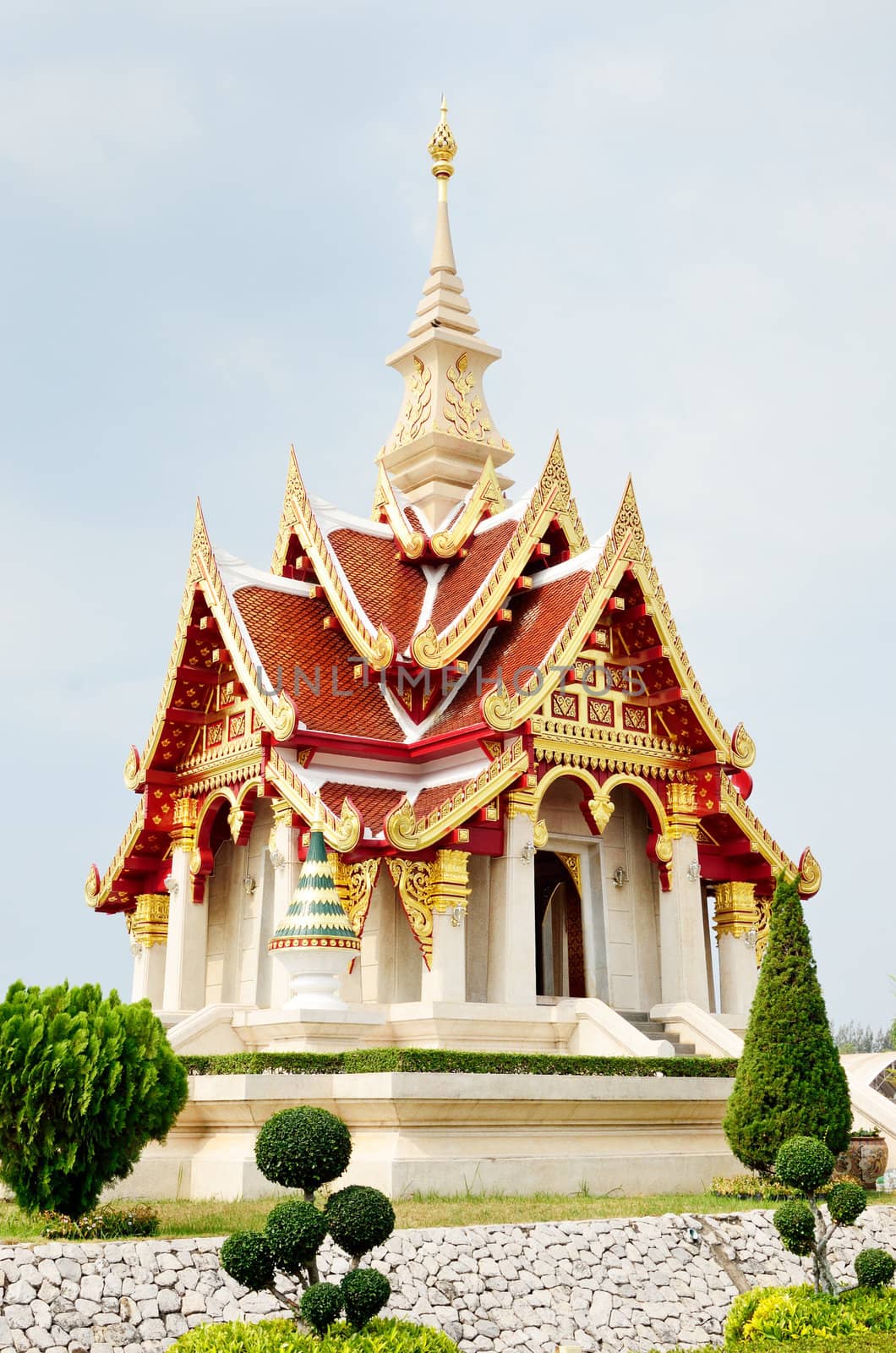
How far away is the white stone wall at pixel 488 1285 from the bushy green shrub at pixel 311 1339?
3.67 ft

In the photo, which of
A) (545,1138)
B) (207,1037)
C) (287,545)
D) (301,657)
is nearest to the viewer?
(545,1138)

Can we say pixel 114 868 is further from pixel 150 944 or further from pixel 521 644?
pixel 521 644

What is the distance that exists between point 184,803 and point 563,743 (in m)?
5.17

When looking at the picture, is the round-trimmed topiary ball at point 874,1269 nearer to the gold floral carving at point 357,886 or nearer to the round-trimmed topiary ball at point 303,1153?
the round-trimmed topiary ball at point 303,1153

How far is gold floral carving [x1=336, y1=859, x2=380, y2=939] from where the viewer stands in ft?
51.8

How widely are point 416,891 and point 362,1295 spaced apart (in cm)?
832

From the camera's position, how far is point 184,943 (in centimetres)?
1864

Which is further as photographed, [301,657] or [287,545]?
[287,545]

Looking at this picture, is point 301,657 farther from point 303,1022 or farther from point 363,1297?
point 363,1297

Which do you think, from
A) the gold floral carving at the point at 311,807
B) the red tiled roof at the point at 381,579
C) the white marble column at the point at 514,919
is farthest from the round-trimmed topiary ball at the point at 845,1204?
the red tiled roof at the point at 381,579

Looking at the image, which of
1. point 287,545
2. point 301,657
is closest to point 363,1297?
point 301,657

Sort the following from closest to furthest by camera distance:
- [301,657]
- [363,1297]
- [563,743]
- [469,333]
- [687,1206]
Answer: [363,1297], [687,1206], [563,743], [301,657], [469,333]

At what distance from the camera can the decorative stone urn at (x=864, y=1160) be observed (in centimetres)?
1408

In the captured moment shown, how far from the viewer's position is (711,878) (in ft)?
61.2
